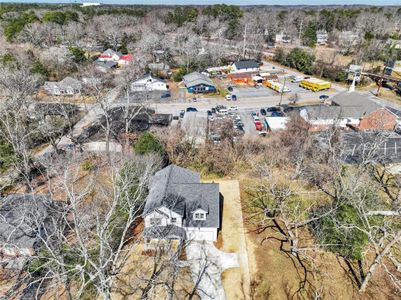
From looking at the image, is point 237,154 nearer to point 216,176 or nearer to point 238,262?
point 216,176

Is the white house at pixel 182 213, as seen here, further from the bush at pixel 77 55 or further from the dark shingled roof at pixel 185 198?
the bush at pixel 77 55

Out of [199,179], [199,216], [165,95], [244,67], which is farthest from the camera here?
[244,67]

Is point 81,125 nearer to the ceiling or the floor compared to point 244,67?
nearer to the floor

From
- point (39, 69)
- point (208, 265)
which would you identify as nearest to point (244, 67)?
point (39, 69)

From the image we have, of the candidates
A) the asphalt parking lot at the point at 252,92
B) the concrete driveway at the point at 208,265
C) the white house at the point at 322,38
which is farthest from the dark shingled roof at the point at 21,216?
the white house at the point at 322,38

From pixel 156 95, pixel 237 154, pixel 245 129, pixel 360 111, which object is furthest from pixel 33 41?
pixel 360 111

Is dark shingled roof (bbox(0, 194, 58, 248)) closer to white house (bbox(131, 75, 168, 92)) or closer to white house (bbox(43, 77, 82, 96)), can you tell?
white house (bbox(43, 77, 82, 96))

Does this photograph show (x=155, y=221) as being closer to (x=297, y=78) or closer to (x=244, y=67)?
(x=297, y=78)
